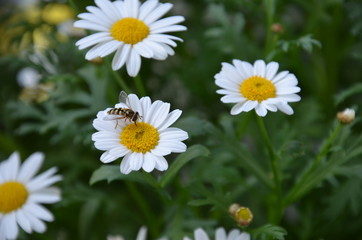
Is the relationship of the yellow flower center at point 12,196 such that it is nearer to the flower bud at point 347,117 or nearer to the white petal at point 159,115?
the white petal at point 159,115

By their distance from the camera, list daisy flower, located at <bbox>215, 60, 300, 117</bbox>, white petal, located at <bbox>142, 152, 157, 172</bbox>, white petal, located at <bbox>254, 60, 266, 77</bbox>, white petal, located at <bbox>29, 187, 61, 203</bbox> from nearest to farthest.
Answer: white petal, located at <bbox>142, 152, 157, 172</bbox>
daisy flower, located at <bbox>215, 60, 300, 117</bbox>
white petal, located at <bbox>254, 60, 266, 77</bbox>
white petal, located at <bbox>29, 187, 61, 203</bbox>

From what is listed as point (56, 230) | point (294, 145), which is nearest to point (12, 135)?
point (56, 230)

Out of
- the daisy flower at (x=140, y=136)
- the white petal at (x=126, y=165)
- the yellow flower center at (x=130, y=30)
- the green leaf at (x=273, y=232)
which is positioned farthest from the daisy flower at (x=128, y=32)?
the green leaf at (x=273, y=232)

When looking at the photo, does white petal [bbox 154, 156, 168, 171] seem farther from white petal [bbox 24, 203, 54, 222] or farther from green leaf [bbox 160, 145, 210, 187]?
white petal [bbox 24, 203, 54, 222]

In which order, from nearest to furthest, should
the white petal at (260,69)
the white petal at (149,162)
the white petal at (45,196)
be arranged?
the white petal at (149,162) < the white petal at (260,69) < the white petal at (45,196)

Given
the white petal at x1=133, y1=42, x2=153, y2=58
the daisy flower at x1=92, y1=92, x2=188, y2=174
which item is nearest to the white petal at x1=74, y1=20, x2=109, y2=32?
the white petal at x1=133, y1=42, x2=153, y2=58

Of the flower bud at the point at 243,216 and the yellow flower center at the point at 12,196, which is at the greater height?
the yellow flower center at the point at 12,196
